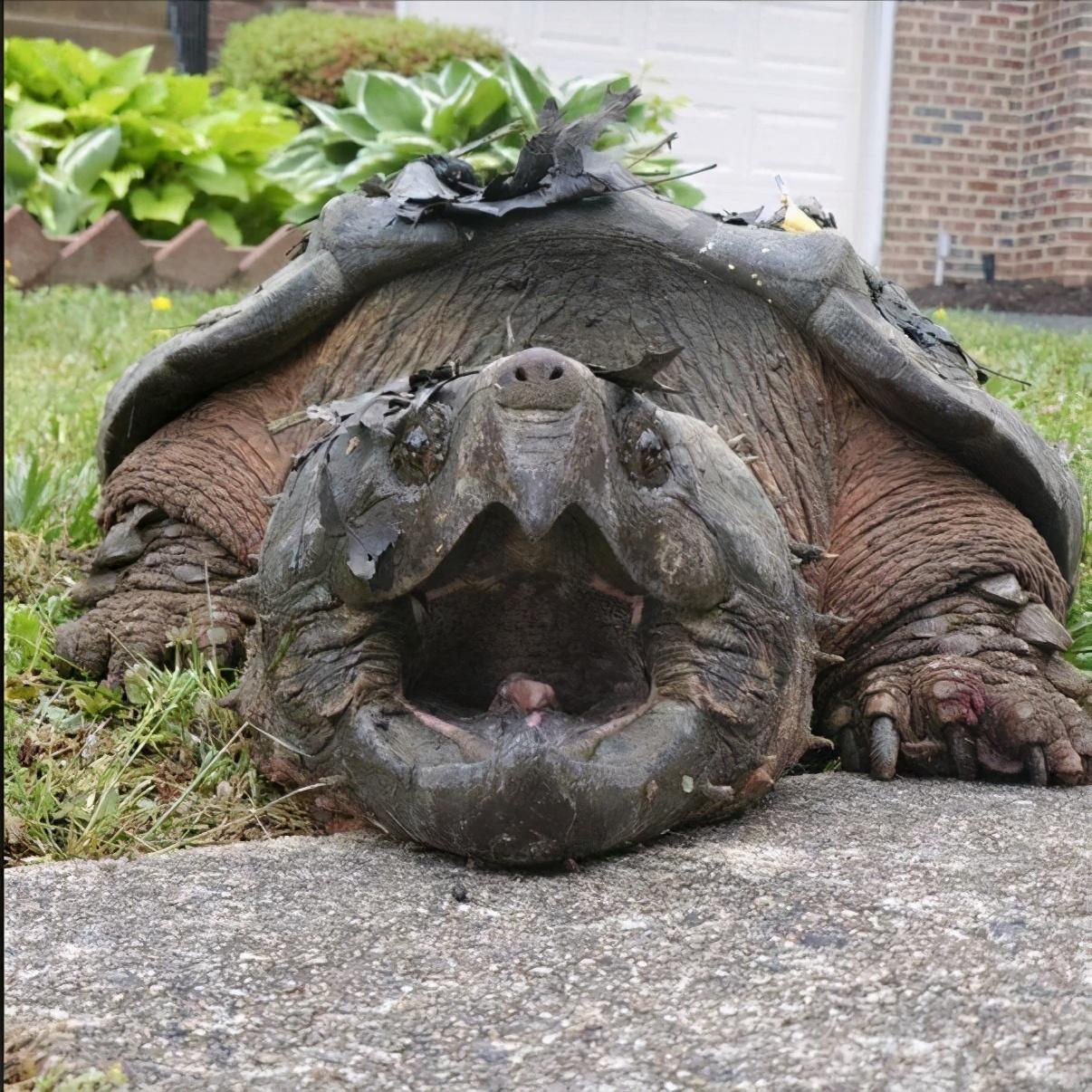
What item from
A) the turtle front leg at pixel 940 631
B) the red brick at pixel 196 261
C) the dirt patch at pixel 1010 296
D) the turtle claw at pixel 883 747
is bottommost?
the dirt patch at pixel 1010 296

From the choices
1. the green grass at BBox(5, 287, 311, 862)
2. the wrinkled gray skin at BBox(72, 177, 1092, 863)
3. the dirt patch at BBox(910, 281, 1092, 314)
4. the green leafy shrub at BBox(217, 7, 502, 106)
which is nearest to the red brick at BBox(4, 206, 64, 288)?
the green leafy shrub at BBox(217, 7, 502, 106)

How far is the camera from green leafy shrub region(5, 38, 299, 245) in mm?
7938

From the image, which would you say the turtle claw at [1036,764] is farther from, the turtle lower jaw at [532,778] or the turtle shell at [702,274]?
the turtle lower jaw at [532,778]

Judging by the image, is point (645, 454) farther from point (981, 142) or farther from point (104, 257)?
point (981, 142)

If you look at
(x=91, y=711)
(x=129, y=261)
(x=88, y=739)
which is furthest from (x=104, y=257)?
(x=88, y=739)

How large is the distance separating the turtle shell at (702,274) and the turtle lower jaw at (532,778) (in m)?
0.89

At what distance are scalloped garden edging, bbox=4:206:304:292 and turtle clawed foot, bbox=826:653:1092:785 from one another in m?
5.83

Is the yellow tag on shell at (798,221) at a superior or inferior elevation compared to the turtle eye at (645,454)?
superior

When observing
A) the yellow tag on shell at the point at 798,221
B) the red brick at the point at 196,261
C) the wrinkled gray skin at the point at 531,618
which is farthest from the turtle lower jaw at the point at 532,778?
the red brick at the point at 196,261

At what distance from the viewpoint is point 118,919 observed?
60.2 inches

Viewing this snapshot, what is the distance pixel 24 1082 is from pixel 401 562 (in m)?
0.67

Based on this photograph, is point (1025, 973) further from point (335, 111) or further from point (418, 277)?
point (335, 111)

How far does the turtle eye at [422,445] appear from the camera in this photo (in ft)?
5.20

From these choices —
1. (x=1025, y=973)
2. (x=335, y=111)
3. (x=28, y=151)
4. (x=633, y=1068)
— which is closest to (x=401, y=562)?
(x=633, y=1068)
